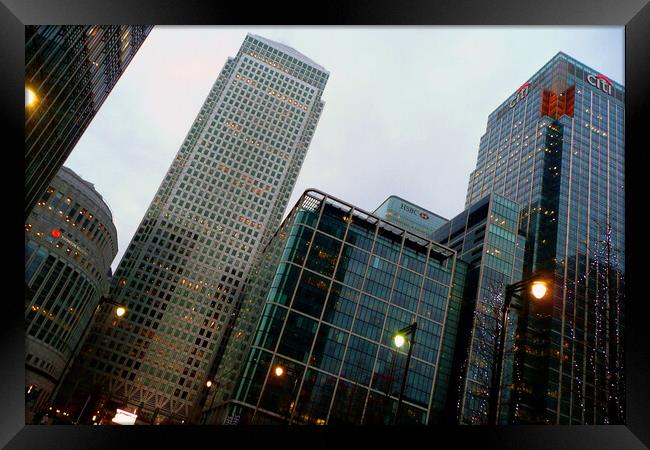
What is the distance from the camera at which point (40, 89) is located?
162 ft

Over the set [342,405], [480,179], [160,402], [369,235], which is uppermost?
[480,179]

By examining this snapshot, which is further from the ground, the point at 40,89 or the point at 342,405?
the point at 40,89

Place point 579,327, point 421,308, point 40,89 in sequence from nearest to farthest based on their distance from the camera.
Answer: point 40,89 → point 421,308 → point 579,327

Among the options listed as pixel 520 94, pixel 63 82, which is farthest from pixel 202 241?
pixel 520 94

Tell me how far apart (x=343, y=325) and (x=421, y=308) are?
20.6 metres

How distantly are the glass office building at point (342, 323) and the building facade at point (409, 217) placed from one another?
58358 millimetres

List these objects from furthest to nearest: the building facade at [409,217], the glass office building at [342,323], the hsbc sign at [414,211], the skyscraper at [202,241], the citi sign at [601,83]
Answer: the hsbc sign at [414,211] → the citi sign at [601,83] → the building facade at [409,217] → the skyscraper at [202,241] → the glass office building at [342,323]

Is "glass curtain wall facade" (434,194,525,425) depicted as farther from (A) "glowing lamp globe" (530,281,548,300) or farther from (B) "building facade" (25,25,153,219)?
(A) "glowing lamp globe" (530,281,548,300)

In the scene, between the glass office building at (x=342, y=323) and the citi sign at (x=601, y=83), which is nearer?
the glass office building at (x=342, y=323)

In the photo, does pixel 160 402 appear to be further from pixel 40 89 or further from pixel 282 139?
pixel 40 89

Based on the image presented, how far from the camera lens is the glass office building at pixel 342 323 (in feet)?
290

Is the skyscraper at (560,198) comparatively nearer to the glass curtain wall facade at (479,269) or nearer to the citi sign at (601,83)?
the citi sign at (601,83)
